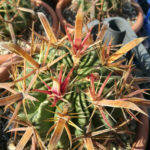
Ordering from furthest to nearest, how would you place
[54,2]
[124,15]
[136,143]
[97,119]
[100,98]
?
1. [54,2]
2. [124,15]
3. [136,143]
4. [97,119]
5. [100,98]

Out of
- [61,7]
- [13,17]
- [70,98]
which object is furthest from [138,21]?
[70,98]

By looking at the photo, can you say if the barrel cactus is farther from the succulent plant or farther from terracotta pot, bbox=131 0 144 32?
terracotta pot, bbox=131 0 144 32

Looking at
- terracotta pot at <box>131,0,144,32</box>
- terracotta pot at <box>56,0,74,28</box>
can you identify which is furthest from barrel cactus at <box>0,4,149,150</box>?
terracotta pot at <box>131,0,144,32</box>

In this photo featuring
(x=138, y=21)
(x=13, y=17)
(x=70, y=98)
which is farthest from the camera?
(x=138, y=21)

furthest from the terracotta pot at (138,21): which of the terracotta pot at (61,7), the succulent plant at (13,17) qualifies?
the succulent plant at (13,17)

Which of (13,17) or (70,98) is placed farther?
(13,17)

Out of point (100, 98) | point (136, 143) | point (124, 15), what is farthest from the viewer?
point (124, 15)

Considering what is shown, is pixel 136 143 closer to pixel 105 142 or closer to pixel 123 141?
pixel 123 141

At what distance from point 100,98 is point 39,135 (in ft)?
0.91

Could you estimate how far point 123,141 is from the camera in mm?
812

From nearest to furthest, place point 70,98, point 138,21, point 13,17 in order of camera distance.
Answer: point 70,98 → point 13,17 → point 138,21

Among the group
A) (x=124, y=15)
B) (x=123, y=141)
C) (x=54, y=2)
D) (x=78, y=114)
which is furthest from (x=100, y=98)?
(x=54, y=2)

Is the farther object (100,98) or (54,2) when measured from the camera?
(54,2)

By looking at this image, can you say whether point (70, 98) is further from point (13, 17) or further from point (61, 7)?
point (61, 7)
